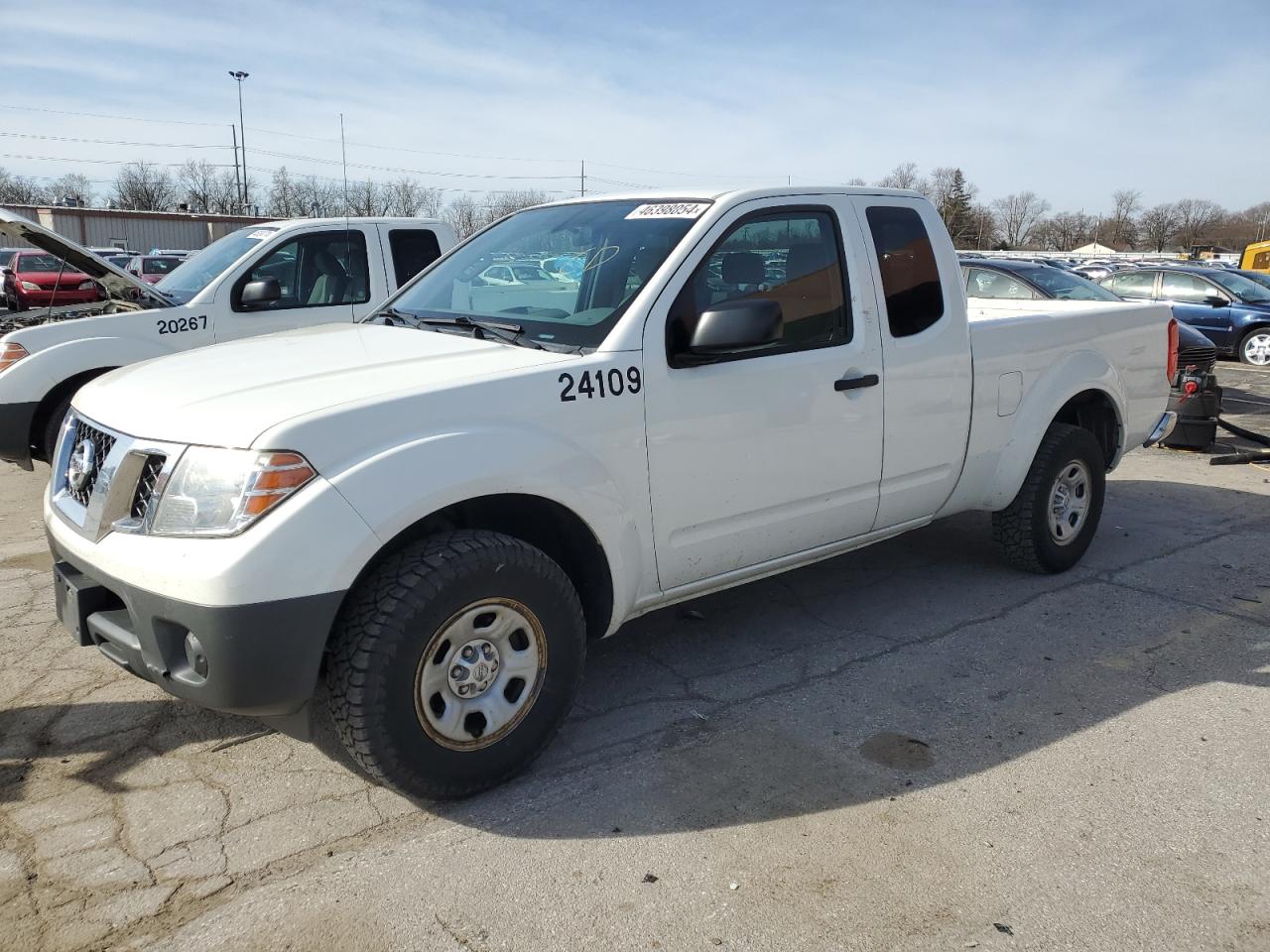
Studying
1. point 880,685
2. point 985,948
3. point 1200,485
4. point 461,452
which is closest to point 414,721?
point 461,452

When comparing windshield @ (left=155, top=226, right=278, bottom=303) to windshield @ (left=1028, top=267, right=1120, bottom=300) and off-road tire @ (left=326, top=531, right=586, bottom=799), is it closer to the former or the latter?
off-road tire @ (left=326, top=531, right=586, bottom=799)

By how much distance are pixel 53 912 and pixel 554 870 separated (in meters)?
1.30

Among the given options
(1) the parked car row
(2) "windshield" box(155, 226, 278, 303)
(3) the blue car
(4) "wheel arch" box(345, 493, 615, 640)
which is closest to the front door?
(4) "wheel arch" box(345, 493, 615, 640)

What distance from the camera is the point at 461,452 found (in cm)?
296

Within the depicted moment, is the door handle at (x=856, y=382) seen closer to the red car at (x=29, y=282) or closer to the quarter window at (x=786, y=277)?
the quarter window at (x=786, y=277)

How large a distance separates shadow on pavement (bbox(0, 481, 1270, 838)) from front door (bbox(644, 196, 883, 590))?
557 mm

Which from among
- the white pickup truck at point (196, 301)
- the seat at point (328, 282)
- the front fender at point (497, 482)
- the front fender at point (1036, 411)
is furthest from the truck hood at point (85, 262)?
the front fender at point (1036, 411)

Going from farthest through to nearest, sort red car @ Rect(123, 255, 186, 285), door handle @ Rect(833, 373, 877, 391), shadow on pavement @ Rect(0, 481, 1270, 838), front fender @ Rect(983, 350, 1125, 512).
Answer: red car @ Rect(123, 255, 186, 285)
front fender @ Rect(983, 350, 1125, 512)
door handle @ Rect(833, 373, 877, 391)
shadow on pavement @ Rect(0, 481, 1270, 838)

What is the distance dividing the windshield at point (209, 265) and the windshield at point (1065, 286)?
25.5ft

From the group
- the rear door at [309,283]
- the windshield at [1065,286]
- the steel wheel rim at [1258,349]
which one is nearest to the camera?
the rear door at [309,283]

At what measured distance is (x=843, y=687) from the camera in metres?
4.04

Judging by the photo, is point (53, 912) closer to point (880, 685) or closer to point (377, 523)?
point (377, 523)

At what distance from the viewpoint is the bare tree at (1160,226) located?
106 meters

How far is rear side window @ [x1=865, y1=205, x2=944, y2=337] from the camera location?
4.27 metres
